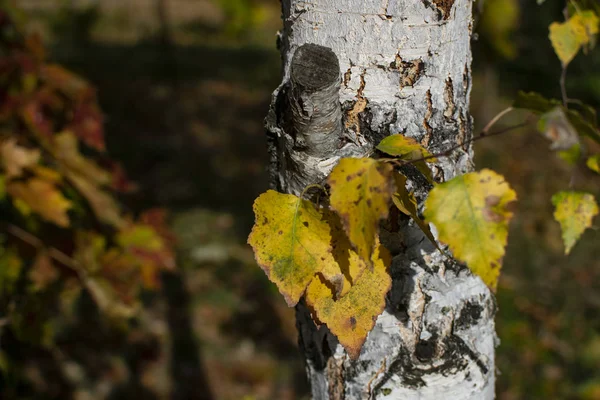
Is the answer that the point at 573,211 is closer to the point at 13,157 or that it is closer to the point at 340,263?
the point at 340,263

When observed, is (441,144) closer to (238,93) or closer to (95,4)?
(238,93)

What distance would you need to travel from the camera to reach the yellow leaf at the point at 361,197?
27.4 inches

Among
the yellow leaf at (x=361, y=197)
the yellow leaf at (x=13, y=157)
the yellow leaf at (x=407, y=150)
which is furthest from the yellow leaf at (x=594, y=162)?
the yellow leaf at (x=13, y=157)

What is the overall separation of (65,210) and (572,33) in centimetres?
162

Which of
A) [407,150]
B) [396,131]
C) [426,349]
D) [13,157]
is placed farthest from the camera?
[13,157]

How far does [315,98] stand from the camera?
0.83m

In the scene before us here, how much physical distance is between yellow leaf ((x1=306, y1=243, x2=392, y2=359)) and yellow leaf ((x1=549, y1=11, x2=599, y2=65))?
558 millimetres

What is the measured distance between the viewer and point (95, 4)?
413 inches

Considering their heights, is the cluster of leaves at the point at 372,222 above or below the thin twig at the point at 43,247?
above

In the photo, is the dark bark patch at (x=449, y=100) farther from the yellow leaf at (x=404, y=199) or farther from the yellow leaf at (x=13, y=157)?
the yellow leaf at (x=13, y=157)

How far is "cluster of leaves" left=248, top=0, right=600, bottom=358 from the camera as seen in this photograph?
686 mm

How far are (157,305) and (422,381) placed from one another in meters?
2.83

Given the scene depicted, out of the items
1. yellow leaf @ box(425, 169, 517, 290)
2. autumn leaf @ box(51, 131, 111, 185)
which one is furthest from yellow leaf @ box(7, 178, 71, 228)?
yellow leaf @ box(425, 169, 517, 290)

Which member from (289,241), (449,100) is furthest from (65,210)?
(449,100)
